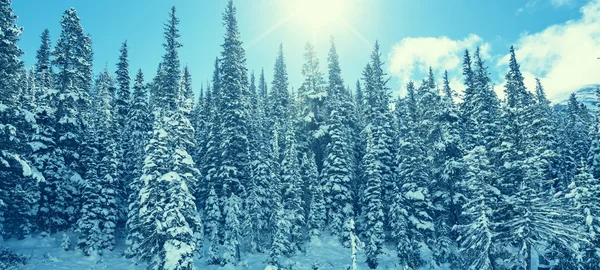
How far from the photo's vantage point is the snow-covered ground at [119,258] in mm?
27469

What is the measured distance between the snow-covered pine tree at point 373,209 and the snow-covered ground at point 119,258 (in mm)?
1710

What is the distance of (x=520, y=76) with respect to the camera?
166ft

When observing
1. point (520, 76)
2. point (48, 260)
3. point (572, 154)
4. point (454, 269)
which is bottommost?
point (454, 269)

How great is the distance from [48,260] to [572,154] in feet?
237

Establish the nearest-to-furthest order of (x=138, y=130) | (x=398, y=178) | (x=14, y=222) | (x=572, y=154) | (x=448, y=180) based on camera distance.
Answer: (x=14, y=222) < (x=448, y=180) < (x=398, y=178) < (x=138, y=130) < (x=572, y=154)

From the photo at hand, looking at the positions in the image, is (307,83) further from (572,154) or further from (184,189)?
(572,154)

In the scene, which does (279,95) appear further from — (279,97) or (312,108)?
(312,108)

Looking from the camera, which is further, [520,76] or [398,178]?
[520,76]

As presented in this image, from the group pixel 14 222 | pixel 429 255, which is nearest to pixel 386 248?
pixel 429 255

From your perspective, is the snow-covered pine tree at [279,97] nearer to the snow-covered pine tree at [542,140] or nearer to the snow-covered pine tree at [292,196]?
the snow-covered pine tree at [292,196]

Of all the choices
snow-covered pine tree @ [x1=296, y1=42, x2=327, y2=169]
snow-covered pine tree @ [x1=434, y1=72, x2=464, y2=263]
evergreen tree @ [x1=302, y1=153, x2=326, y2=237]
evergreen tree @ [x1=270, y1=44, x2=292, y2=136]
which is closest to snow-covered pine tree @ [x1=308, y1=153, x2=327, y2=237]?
evergreen tree @ [x1=302, y1=153, x2=326, y2=237]

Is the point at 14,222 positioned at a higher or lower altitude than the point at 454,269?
higher

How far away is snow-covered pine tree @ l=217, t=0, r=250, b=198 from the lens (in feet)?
110

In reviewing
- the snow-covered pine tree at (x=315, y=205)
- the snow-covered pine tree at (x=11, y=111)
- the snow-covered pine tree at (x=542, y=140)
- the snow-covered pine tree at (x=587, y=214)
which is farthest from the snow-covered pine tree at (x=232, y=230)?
the snow-covered pine tree at (x=587, y=214)
